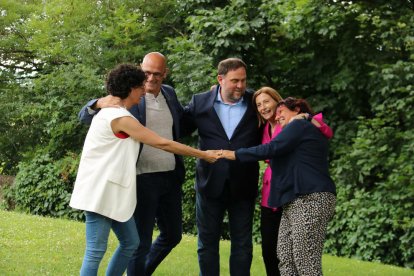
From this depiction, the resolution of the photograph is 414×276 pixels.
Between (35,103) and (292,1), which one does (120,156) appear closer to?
(292,1)

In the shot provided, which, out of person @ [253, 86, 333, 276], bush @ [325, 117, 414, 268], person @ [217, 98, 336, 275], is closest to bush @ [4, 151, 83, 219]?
bush @ [325, 117, 414, 268]

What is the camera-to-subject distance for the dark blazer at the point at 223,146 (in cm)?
557

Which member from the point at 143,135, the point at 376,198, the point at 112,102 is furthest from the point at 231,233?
the point at 376,198

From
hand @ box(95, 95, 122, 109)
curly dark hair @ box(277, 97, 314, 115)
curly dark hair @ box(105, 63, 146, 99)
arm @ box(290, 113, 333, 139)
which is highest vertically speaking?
curly dark hair @ box(105, 63, 146, 99)

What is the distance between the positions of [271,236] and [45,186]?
9.93 m

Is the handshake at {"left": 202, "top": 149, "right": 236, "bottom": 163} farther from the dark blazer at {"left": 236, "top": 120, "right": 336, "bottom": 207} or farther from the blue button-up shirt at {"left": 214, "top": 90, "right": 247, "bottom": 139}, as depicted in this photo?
the dark blazer at {"left": 236, "top": 120, "right": 336, "bottom": 207}

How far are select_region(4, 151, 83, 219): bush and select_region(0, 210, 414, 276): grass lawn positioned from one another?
337cm

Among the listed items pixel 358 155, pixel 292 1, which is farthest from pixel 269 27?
pixel 358 155

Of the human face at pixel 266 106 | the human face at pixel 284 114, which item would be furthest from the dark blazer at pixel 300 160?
the human face at pixel 266 106

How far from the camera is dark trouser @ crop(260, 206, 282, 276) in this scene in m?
5.42

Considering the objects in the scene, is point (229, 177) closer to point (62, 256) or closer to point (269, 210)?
point (269, 210)

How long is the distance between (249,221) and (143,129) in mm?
1427

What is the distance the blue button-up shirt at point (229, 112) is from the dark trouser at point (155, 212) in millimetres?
611

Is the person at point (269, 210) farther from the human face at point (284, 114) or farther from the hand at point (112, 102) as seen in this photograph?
the hand at point (112, 102)
